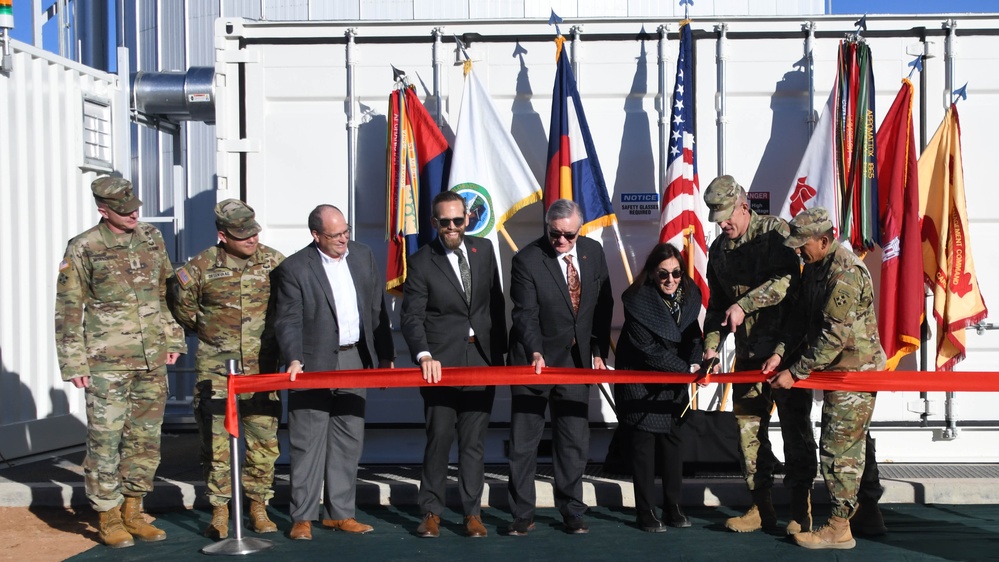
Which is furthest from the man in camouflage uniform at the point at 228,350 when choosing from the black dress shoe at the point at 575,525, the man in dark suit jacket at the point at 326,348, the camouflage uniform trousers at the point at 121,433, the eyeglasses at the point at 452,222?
the black dress shoe at the point at 575,525

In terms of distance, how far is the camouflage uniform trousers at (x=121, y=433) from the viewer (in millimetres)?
5547

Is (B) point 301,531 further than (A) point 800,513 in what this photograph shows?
Yes

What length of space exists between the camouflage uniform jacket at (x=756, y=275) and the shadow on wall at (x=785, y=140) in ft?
4.12

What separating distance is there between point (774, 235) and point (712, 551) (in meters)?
1.75

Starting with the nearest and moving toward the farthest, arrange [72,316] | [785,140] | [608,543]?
1. [608,543]
2. [72,316]
3. [785,140]

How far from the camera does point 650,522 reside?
561cm

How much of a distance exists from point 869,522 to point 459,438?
2.30 metres

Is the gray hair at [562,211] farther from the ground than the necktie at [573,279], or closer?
farther from the ground

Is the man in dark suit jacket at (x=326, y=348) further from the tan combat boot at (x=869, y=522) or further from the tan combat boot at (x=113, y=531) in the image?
the tan combat boot at (x=869, y=522)

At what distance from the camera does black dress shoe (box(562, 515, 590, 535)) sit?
18.4ft

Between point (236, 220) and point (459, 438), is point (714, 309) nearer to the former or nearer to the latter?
A: point (459, 438)

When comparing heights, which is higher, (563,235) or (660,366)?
(563,235)

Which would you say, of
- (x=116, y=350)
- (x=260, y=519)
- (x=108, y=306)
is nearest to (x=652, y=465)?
(x=260, y=519)

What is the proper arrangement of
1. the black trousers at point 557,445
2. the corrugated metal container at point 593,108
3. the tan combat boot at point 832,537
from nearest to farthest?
the tan combat boot at point 832,537 → the black trousers at point 557,445 → the corrugated metal container at point 593,108
